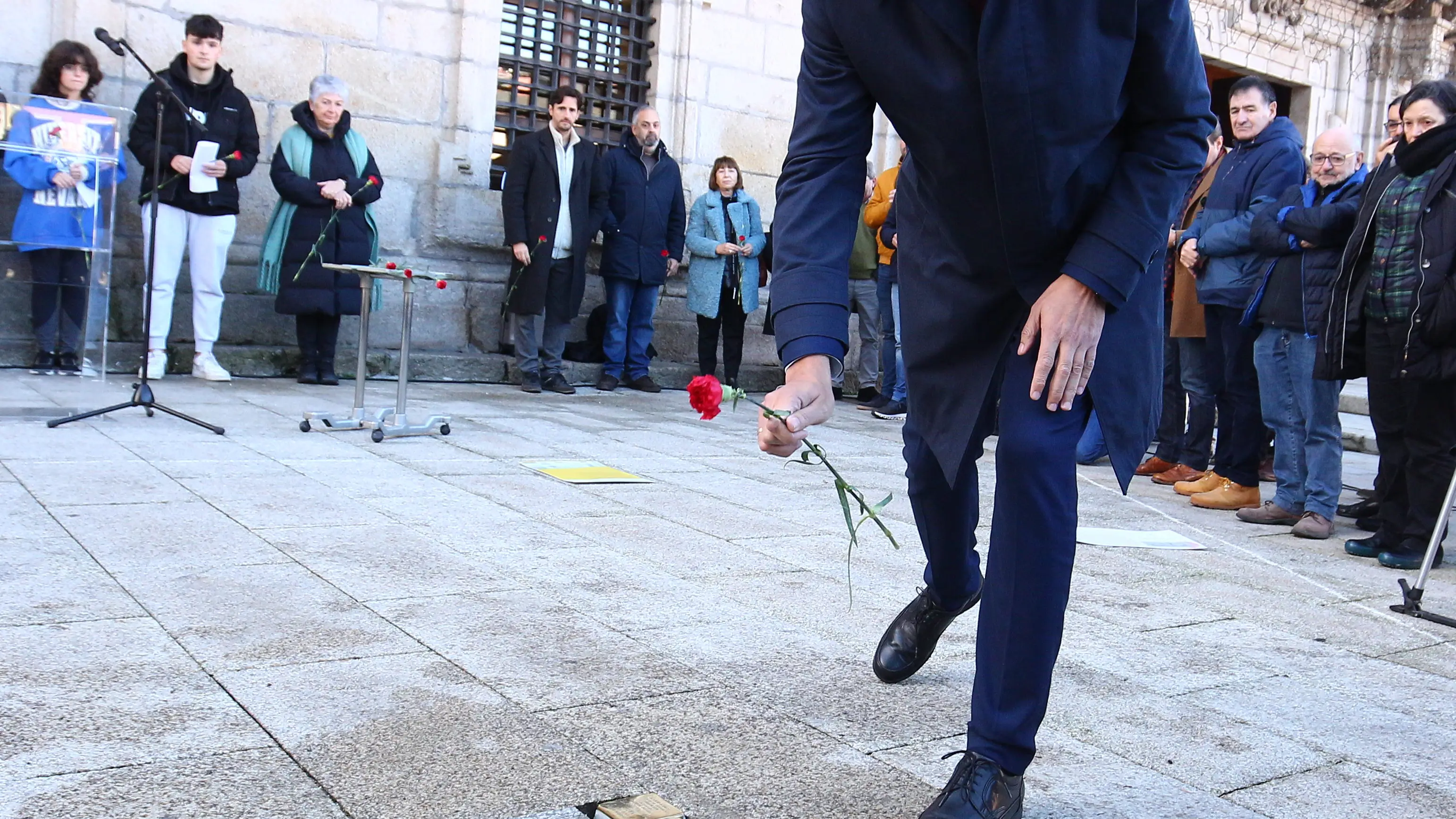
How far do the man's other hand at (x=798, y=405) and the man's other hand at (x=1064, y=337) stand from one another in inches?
13.9

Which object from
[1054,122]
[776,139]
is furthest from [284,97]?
[1054,122]

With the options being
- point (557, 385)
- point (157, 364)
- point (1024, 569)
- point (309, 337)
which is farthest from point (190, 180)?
point (1024, 569)

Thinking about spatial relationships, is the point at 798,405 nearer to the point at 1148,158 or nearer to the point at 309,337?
the point at 1148,158

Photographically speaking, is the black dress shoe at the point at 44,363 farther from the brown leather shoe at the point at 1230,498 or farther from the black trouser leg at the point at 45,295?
the brown leather shoe at the point at 1230,498

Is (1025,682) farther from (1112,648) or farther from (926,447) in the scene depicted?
(1112,648)

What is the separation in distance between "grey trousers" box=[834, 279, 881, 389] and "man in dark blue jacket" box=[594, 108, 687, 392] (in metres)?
1.51

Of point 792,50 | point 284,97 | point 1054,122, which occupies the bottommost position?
point 1054,122

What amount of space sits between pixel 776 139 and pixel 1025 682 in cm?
1041

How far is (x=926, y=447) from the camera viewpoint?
2.61 metres

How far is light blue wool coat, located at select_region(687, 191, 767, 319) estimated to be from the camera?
421 inches

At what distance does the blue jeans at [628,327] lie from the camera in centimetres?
1058

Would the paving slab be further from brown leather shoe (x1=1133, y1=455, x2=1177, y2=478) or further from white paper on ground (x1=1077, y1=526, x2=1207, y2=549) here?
brown leather shoe (x1=1133, y1=455, x2=1177, y2=478)

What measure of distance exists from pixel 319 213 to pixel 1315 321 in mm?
6387

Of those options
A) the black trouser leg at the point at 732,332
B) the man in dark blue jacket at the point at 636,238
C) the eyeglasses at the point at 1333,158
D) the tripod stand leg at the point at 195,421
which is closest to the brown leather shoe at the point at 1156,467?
the eyeglasses at the point at 1333,158
